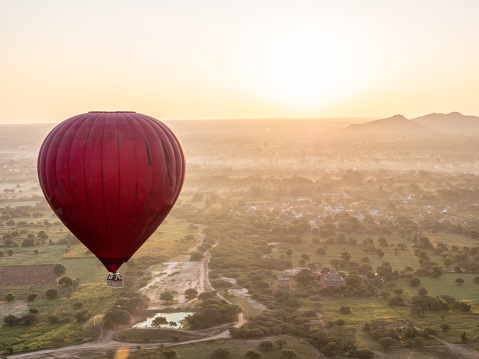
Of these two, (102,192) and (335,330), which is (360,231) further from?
(102,192)

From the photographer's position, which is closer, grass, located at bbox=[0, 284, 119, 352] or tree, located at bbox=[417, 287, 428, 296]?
grass, located at bbox=[0, 284, 119, 352]

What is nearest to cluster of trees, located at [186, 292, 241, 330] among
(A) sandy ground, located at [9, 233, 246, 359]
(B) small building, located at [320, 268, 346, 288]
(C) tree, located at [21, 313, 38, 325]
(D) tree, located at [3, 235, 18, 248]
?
(A) sandy ground, located at [9, 233, 246, 359]

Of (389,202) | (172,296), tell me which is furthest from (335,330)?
(389,202)

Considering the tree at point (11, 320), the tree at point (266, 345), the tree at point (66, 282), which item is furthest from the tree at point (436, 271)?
the tree at point (11, 320)

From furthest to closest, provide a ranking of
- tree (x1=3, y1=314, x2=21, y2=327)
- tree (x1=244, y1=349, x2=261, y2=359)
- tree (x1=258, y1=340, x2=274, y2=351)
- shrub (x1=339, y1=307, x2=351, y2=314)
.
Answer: shrub (x1=339, y1=307, x2=351, y2=314) < tree (x1=3, y1=314, x2=21, y2=327) < tree (x1=258, y1=340, x2=274, y2=351) < tree (x1=244, y1=349, x2=261, y2=359)

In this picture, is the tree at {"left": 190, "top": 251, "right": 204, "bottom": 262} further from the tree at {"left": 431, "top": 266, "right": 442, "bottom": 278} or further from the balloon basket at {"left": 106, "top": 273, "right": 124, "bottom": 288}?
the balloon basket at {"left": 106, "top": 273, "right": 124, "bottom": 288}

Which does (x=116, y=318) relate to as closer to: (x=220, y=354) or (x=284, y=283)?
(x=220, y=354)

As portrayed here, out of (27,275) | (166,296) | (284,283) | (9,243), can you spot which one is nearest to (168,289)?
(166,296)
